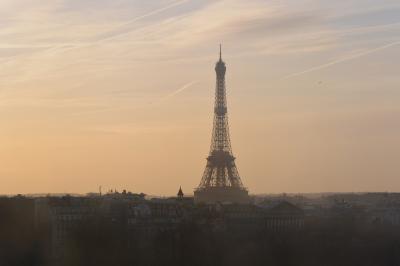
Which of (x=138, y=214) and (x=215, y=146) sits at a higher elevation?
(x=215, y=146)

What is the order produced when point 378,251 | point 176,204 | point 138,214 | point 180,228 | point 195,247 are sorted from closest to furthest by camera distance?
point 195,247 → point 378,251 → point 180,228 → point 138,214 → point 176,204

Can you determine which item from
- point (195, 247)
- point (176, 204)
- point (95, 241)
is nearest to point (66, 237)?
point (95, 241)

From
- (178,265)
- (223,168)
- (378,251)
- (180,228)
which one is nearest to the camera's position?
(178,265)

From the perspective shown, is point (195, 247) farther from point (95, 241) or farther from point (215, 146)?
point (215, 146)

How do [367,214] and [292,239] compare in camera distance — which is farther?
[367,214]

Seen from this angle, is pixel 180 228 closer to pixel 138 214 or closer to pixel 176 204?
pixel 138 214
